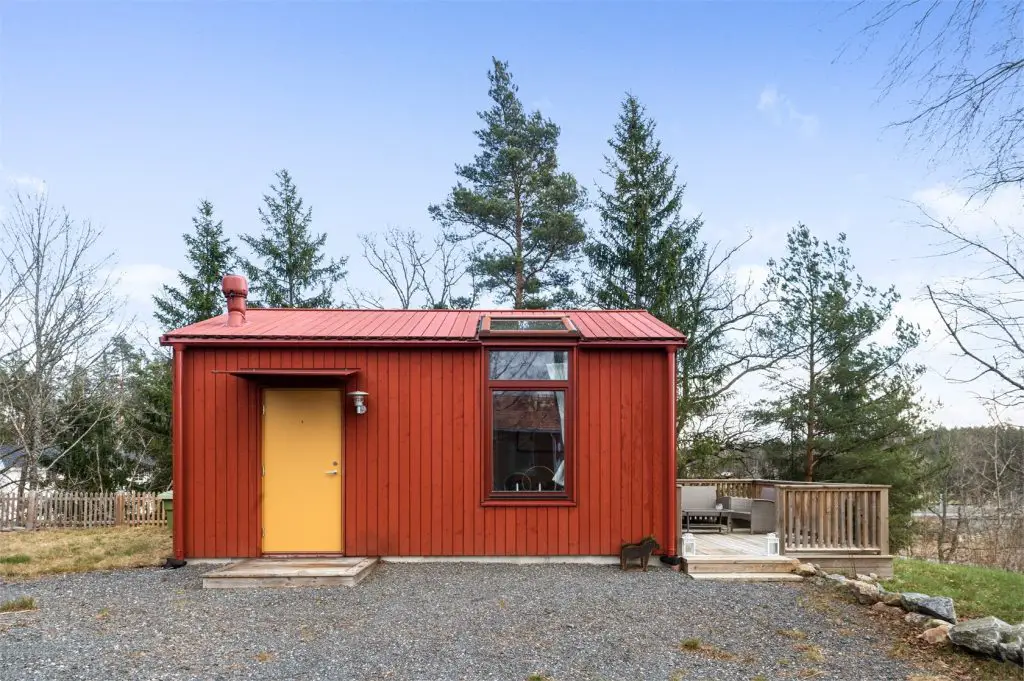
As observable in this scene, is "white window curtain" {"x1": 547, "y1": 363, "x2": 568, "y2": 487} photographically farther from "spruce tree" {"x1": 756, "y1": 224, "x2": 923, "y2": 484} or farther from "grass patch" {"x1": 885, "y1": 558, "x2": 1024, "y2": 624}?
"spruce tree" {"x1": 756, "y1": 224, "x2": 923, "y2": 484}

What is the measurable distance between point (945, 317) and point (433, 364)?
17.1 ft

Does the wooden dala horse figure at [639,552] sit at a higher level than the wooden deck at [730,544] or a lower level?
higher

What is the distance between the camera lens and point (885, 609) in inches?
205

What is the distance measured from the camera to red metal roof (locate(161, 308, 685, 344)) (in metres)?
6.99

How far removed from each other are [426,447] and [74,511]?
25.7ft

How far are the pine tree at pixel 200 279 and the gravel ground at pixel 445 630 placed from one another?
11190 millimetres

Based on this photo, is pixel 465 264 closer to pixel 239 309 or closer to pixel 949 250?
pixel 239 309

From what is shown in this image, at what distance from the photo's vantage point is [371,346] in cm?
707

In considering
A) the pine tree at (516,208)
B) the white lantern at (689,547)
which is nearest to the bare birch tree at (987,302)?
the white lantern at (689,547)

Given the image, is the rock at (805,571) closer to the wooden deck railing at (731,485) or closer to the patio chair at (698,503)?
the patio chair at (698,503)

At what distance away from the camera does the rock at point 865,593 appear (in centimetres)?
546

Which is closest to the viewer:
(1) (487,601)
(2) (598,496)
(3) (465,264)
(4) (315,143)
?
(1) (487,601)

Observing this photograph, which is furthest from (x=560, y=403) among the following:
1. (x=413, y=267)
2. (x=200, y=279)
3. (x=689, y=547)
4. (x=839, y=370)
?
(x=200, y=279)

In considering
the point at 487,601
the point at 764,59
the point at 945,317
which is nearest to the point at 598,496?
the point at 487,601
